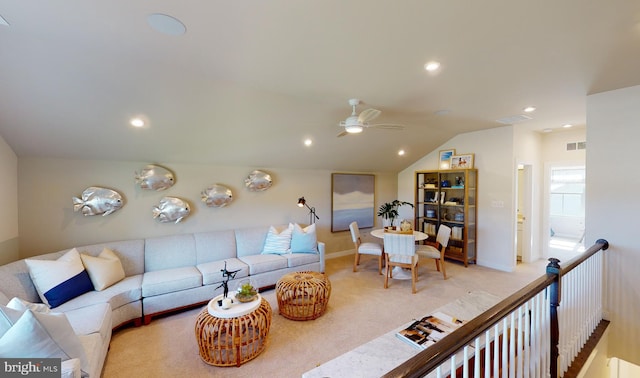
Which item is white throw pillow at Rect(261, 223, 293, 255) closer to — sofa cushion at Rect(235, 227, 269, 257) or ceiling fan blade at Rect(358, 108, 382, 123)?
sofa cushion at Rect(235, 227, 269, 257)

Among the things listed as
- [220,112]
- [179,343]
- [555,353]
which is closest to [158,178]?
[220,112]

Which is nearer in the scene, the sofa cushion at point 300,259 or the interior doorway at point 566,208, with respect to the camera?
the sofa cushion at point 300,259

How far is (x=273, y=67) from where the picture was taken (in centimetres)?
233

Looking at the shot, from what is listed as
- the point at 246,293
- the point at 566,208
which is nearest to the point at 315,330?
the point at 246,293

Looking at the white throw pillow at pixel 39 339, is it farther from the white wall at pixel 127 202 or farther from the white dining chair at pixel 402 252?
the white dining chair at pixel 402 252

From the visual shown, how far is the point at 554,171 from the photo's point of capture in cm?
530

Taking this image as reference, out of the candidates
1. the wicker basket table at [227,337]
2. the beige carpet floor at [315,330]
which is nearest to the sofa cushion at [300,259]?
the beige carpet floor at [315,330]

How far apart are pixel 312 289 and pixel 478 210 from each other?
3.93 metres

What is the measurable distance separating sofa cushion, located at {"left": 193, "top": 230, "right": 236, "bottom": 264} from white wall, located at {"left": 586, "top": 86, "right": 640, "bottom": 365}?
4806mm

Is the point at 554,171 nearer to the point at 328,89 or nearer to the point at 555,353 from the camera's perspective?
the point at 555,353

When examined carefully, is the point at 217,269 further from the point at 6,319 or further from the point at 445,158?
the point at 445,158

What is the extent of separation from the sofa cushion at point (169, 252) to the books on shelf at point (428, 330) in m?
3.02

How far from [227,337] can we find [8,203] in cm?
297

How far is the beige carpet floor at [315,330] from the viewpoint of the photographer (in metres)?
2.26
